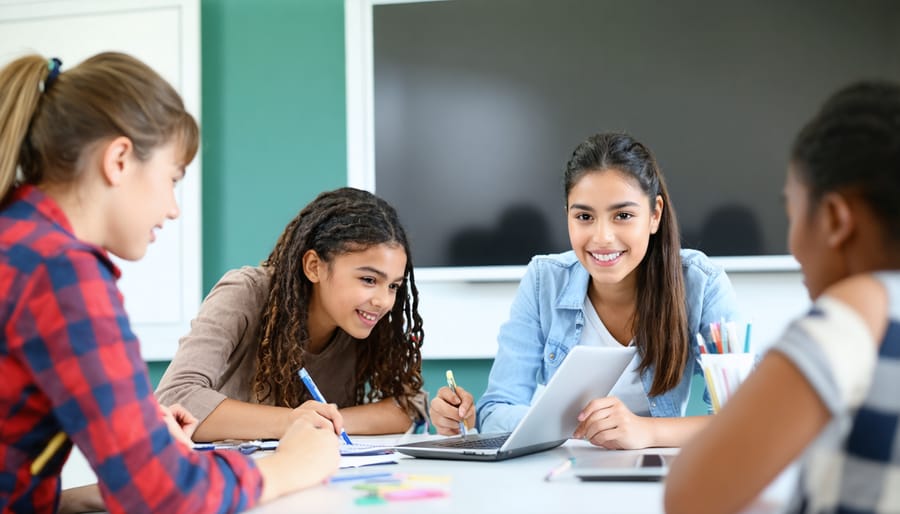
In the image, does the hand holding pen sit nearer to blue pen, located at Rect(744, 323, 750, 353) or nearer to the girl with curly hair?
the girl with curly hair

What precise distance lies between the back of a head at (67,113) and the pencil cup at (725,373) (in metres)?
0.86

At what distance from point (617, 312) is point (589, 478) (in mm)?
950

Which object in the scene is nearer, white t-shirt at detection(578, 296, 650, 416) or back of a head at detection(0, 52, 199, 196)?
back of a head at detection(0, 52, 199, 196)

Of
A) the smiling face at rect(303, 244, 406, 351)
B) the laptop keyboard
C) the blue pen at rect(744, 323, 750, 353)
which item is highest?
the smiling face at rect(303, 244, 406, 351)

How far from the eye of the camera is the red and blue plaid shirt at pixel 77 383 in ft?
2.90

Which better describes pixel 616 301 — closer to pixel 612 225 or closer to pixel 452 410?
pixel 612 225

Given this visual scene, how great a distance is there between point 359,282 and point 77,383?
1171 millimetres

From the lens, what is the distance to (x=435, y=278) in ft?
9.46

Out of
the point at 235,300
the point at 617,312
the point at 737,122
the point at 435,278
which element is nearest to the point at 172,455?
the point at 235,300

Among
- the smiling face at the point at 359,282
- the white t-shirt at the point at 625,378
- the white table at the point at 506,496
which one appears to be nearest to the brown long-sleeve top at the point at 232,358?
the smiling face at the point at 359,282

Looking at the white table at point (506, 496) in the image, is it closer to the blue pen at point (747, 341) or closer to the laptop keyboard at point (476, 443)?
the laptop keyboard at point (476, 443)

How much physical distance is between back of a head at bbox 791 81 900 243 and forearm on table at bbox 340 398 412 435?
1295 millimetres

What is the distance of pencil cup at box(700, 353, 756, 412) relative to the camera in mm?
1344

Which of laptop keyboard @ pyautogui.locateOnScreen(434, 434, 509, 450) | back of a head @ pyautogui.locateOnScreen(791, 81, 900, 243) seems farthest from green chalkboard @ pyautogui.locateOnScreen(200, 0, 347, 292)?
back of a head @ pyautogui.locateOnScreen(791, 81, 900, 243)
